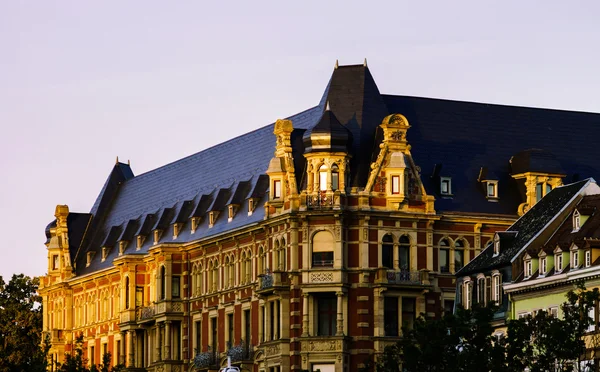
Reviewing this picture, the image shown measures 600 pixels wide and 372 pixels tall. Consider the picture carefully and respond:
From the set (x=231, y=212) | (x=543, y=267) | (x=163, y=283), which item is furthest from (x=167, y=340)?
(x=543, y=267)

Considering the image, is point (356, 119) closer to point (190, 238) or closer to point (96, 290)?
point (190, 238)

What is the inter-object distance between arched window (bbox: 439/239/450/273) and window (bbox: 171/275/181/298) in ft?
82.4

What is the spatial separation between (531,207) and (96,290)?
163 ft

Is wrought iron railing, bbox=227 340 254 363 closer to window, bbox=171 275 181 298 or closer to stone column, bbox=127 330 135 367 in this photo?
window, bbox=171 275 181 298

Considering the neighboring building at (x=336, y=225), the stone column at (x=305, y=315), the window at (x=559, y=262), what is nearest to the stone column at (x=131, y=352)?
the neighboring building at (x=336, y=225)

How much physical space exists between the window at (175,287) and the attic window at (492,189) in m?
26.6

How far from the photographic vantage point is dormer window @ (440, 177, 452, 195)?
513 ft

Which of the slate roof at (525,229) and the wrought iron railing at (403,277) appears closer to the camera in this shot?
the slate roof at (525,229)

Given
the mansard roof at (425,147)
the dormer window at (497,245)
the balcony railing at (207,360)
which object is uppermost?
the mansard roof at (425,147)

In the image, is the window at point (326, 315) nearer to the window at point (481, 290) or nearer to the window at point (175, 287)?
the window at point (481, 290)

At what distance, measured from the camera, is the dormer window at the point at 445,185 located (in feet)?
513

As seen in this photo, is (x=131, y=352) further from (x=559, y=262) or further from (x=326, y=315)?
(x=559, y=262)

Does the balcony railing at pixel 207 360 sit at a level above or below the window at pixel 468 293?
below

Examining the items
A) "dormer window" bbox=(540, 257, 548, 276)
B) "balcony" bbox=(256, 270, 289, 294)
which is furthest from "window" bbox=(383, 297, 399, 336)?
"dormer window" bbox=(540, 257, 548, 276)
